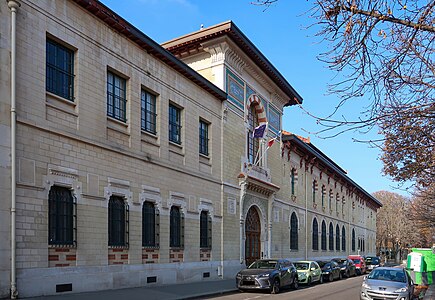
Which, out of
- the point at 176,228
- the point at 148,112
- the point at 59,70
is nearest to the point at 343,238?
the point at 176,228

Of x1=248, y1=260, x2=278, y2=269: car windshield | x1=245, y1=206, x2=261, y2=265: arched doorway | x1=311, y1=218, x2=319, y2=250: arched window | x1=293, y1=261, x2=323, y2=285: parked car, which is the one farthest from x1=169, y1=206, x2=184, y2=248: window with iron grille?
x1=311, y1=218, x2=319, y2=250: arched window

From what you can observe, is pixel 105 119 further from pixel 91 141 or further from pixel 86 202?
pixel 86 202

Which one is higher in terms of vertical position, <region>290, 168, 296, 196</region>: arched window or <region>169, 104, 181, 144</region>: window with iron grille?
<region>169, 104, 181, 144</region>: window with iron grille

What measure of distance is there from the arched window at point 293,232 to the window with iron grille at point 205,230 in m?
15.7

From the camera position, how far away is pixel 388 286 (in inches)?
715

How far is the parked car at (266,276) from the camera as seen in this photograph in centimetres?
2273

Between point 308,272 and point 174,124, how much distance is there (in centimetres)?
1110

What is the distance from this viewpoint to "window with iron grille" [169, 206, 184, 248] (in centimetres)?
2441

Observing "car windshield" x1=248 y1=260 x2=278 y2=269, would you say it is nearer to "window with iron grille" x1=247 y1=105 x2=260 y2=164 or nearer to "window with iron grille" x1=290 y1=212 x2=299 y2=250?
"window with iron grille" x1=247 y1=105 x2=260 y2=164

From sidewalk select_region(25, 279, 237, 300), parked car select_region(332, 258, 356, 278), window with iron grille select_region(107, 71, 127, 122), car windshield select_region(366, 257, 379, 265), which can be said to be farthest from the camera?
car windshield select_region(366, 257, 379, 265)

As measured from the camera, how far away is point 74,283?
1744cm

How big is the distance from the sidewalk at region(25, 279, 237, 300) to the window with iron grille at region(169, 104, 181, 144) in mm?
6744

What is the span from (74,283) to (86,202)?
2724 millimetres

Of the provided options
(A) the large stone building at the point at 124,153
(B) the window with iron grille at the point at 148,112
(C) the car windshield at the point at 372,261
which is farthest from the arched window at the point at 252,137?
(C) the car windshield at the point at 372,261
